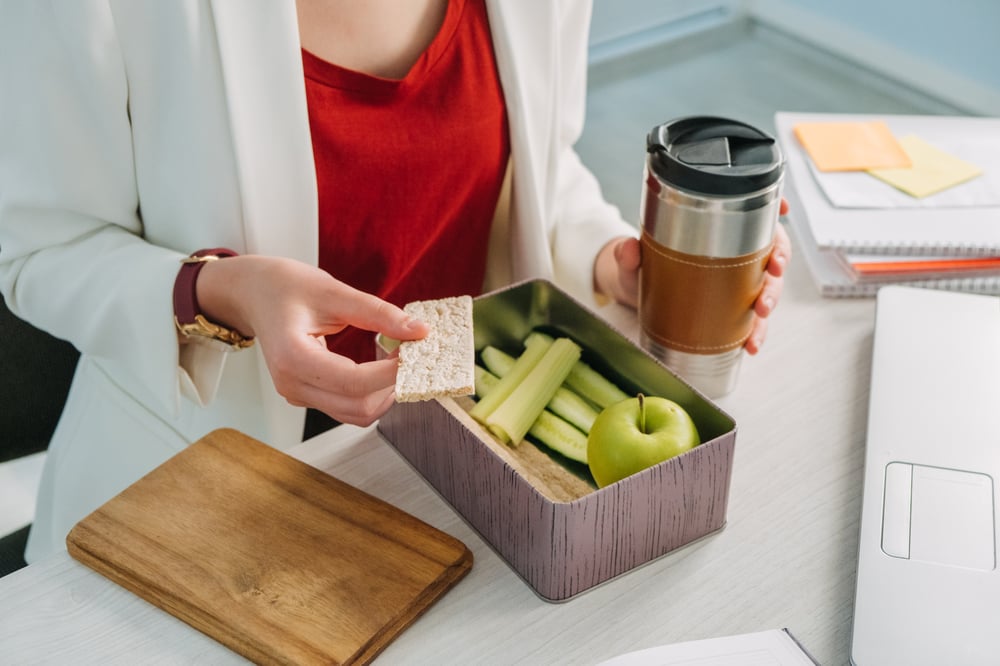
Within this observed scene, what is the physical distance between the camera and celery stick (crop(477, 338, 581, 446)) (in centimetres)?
93

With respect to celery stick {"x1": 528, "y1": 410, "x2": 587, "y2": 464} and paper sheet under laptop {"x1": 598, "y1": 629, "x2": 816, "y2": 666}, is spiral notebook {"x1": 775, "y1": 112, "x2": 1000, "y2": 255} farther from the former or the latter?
paper sheet under laptop {"x1": 598, "y1": 629, "x2": 816, "y2": 666}

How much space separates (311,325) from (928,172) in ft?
3.03

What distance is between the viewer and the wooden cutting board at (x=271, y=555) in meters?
0.78

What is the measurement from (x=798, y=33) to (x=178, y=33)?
10.7 ft

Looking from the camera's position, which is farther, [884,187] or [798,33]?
[798,33]

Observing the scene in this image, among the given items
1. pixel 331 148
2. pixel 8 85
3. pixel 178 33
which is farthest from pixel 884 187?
pixel 8 85

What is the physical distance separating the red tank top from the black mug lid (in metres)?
0.34

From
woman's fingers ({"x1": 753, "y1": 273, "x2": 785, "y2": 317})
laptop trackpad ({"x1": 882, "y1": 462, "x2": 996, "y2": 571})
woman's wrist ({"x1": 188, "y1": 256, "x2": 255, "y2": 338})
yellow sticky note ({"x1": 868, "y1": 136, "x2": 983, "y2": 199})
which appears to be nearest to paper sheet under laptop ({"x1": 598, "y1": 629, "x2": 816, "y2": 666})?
laptop trackpad ({"x1": 882, "y1": 462, "x2": 996, "y2": 571})

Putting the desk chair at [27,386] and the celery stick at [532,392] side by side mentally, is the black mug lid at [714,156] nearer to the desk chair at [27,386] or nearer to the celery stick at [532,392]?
the celery stick at [532,392]

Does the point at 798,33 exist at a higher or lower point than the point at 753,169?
lower

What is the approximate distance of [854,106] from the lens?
3262mm

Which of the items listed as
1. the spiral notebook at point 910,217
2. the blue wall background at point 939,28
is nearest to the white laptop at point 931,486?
the spiral notebook at point 910,217

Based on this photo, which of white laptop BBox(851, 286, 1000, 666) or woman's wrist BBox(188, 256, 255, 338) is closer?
white laptop BBox(851, 286, 1000, 666)

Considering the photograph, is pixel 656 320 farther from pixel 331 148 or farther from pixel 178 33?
pixel 178 33
